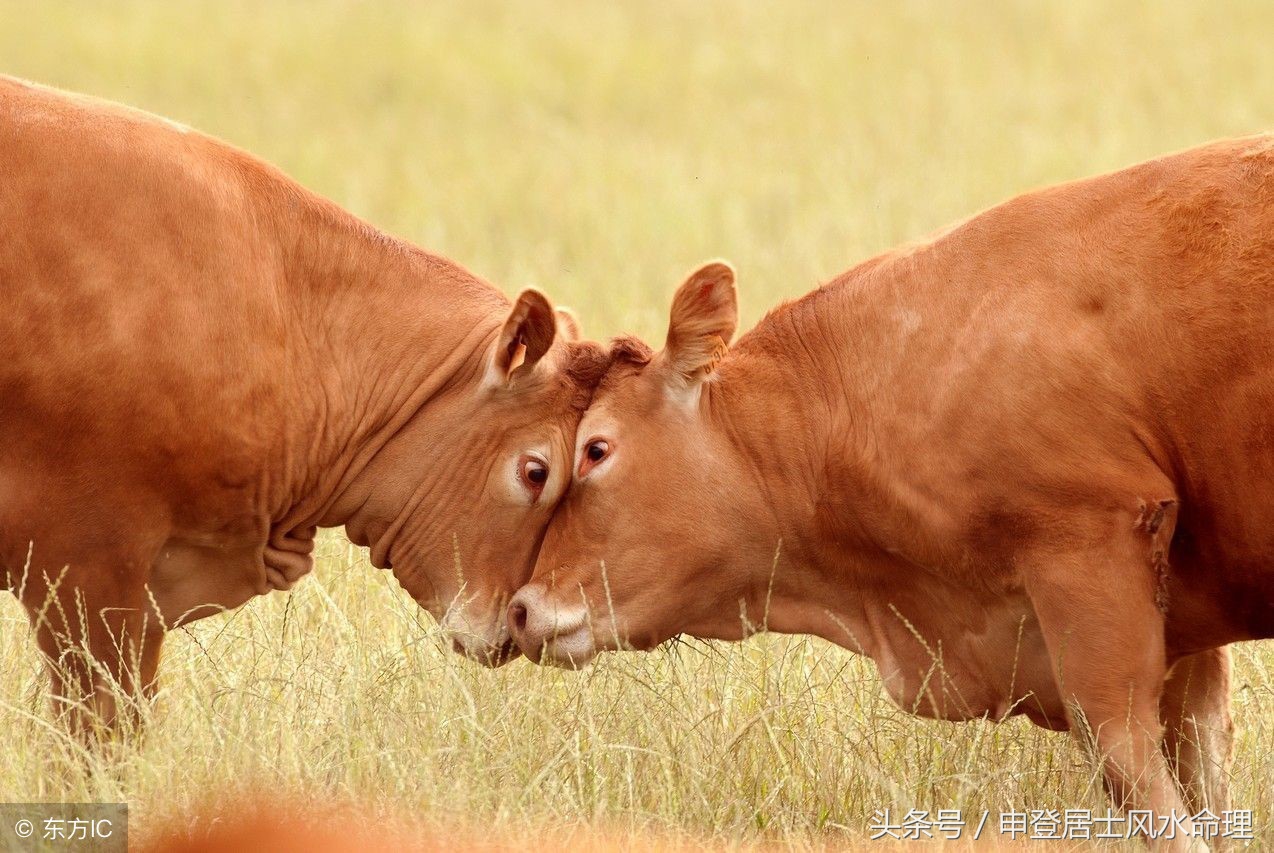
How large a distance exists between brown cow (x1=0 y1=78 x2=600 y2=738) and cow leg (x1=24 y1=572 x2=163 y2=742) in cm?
1

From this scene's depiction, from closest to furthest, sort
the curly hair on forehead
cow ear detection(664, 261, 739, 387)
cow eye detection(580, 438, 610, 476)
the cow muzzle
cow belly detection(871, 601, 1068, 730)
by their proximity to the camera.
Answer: cow belly detection(871, 601, 1068, 730) < cow ear detection(664, 261, 739, 387) < cow eye detection(580, 438, 610, 476) < the curly hair on forehead < the cow muzzle

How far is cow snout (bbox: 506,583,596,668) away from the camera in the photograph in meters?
6.16

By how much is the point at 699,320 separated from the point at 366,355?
1277 mm

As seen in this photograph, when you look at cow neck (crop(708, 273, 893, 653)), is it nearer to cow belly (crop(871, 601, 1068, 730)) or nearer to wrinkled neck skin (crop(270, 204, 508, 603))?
cow belly (crop(871, 601, 1068, 730))

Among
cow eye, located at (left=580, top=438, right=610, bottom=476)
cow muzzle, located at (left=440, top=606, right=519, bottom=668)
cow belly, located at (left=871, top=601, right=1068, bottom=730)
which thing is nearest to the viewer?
cow belly, located at (left=871, top=601, right=1068, bottom=730)

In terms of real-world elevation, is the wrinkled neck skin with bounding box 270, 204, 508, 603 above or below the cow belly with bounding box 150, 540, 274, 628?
above

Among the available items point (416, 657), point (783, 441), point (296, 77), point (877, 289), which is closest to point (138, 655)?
point (416, 657)

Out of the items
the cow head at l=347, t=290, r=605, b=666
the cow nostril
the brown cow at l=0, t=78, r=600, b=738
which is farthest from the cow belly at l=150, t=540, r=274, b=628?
the cow nostril

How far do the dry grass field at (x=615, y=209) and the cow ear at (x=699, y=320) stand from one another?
1.11 m

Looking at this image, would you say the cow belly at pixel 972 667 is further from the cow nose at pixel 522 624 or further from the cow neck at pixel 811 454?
the cow nose at pixel 522 624

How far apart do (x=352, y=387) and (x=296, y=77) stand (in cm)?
1587

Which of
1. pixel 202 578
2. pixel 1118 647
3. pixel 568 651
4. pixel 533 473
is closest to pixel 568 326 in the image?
pixel 533 473

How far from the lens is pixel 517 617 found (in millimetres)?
6293

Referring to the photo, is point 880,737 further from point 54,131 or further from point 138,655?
point 54,131
